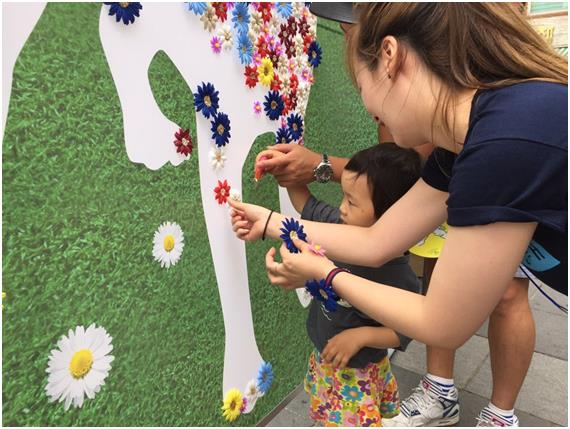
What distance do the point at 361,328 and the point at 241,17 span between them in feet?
2.62

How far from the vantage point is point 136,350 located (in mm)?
917

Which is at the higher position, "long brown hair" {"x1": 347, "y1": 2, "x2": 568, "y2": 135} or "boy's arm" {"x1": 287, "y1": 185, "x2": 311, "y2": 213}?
"long brown hair" {"x1": 347, "y1": 2, "x2": 568, "y2": 135}

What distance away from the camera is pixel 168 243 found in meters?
0.96

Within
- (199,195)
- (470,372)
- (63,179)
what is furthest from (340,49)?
(470,372)

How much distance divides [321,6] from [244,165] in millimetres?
514

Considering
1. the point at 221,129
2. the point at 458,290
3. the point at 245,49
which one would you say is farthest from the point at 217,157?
the point at 458,290

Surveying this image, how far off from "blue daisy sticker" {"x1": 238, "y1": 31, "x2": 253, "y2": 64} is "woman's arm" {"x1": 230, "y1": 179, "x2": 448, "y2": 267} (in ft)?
1.27

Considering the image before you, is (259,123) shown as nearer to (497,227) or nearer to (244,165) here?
(244,165)

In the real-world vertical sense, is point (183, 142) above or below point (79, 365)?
above

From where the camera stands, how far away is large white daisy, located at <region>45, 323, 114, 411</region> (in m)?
0.77

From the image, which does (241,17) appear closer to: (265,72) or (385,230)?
(265,72)

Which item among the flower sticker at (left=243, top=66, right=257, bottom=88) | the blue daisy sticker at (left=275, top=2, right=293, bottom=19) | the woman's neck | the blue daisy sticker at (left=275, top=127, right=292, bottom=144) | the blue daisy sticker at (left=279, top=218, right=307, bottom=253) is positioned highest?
the blue daisy sticker at (left=275, top=2, right=293, bottom=19)

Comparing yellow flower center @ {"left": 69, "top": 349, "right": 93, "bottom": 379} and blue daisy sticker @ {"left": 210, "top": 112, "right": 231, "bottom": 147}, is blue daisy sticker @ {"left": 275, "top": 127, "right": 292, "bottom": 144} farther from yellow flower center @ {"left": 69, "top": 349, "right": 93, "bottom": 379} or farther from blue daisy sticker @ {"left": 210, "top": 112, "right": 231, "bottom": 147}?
yellow flower center @ {"left": 69, "top": 349, "right": 93, "bottom": 379}

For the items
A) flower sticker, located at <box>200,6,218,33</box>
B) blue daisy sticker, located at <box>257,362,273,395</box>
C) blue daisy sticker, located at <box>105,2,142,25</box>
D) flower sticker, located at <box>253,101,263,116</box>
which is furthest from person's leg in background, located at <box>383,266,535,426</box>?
blue daisy sticker, located at <box>105,2,142,25</box>
